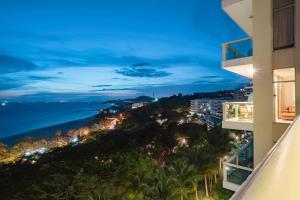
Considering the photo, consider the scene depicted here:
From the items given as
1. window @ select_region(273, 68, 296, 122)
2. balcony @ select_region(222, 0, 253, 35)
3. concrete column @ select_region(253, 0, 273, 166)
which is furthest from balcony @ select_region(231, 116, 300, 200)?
balcony @ select_region(222, 0, 253, 35)

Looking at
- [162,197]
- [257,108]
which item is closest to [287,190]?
[257,108]

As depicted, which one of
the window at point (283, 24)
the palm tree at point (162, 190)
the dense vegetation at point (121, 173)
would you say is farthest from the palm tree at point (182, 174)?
the window at point (283, 24)

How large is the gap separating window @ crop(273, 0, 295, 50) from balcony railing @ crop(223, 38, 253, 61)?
176 centimetres

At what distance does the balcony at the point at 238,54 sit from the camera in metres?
8.79

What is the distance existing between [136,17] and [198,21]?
26734mm

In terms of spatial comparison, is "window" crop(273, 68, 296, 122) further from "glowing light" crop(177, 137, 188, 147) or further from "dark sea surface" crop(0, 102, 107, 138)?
"dark sea surface" crop(0, 102, 107, 138)

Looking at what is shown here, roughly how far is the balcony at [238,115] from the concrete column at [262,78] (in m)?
1.76

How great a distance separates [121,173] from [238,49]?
58.2ft

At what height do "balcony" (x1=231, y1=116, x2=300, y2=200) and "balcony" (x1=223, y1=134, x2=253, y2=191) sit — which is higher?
"balcony" (x1=231, y1=116, x2=300, y2=200)

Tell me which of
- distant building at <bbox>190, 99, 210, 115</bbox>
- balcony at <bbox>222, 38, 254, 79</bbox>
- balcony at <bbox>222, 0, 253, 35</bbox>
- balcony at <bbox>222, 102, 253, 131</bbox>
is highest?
balcony at <bbox>222, 0, 253, 35</bbox>

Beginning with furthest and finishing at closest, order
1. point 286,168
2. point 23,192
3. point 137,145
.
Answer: point 137,145
point 23,192
point 286,168

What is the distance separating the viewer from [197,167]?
21172mm

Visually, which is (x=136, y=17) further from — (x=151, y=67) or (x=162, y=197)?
(x=162, y=197)

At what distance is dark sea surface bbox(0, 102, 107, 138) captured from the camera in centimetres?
9059
